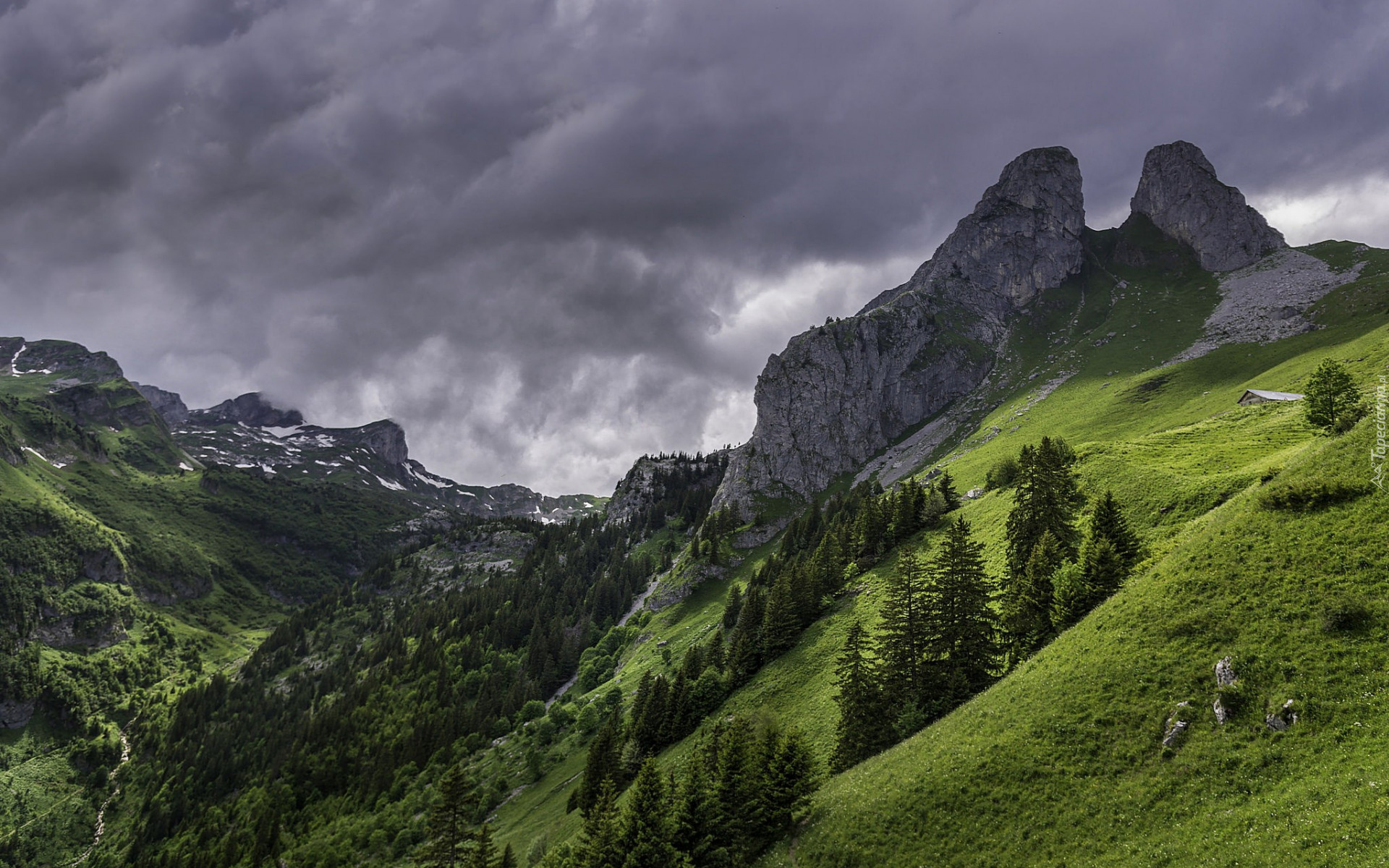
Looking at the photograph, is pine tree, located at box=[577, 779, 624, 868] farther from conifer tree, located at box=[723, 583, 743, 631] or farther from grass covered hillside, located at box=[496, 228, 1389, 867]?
conifer tree, located at box=[723, 583, 743, 631]

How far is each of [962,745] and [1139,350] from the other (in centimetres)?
20728

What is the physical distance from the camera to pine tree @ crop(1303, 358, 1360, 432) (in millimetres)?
51906

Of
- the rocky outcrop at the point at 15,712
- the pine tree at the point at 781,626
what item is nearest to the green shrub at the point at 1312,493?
the pine tree at the point at 781,626

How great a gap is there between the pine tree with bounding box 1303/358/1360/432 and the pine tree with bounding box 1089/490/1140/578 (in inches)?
1093

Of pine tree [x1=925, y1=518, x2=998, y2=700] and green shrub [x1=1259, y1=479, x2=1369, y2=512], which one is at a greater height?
green shrub [x1=1259, y1=479, x2=1369, y2=512]

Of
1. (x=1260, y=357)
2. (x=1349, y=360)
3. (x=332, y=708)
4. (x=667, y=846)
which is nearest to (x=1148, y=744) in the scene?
(x=667, y=846)

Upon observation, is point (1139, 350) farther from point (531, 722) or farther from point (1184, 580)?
point (531, 722)

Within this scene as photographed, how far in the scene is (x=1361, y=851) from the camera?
57.4 ft

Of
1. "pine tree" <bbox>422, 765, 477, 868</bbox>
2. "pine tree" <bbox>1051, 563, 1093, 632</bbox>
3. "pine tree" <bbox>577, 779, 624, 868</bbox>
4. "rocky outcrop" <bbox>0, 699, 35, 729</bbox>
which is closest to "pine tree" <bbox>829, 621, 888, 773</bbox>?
"pine tree" <bbox>1051, 563, 1093, 632</bbox>

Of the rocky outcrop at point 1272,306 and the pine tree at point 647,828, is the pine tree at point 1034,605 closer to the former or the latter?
the pine tree at point 647,828

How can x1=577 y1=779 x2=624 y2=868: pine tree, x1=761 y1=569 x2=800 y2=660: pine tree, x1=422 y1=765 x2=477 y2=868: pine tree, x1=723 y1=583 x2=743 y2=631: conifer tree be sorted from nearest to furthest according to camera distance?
x1=577 y1=779 x2=624 y2=868: pine tree < x1=422 y1=765 x2=477 y2=868: pine tree < x1=761 y1=569 x2=800 y2=660: pine tree < x1=723 y1=583 x2=743 y2=631: conifer tree

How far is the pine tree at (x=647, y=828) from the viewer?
3441cm

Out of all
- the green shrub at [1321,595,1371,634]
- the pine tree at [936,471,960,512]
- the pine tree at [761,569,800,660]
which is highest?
the pine tree at [936,471,960,512]

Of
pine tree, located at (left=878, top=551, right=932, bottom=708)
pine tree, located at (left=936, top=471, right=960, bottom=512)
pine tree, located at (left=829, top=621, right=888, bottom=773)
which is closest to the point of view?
Result: pine tree, located at (left=829, top=621, right=888, bottom=773)
